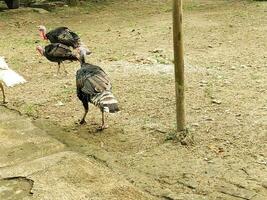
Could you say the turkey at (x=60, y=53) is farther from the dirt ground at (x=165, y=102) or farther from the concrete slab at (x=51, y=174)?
the concrete slab at (x=51, y=174)

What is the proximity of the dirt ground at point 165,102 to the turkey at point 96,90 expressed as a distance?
42cm

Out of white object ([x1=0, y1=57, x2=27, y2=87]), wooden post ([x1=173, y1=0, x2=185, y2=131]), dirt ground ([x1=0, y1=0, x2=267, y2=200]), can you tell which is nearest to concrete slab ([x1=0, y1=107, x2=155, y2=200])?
dirt ground ([x1=0, y1=0, x2=267, y2=200])

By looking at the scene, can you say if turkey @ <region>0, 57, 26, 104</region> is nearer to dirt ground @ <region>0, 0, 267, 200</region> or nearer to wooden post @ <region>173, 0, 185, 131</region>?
dirt ground @ <region>0, 0, 267, 200</region>

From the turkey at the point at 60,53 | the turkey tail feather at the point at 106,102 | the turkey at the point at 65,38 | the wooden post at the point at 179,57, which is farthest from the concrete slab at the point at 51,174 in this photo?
the turkey at the point at 65,38

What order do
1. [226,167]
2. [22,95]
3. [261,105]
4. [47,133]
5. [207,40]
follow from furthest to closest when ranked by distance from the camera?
1. [207,40]
2. [22,95]
3. [261,105]
4. [47,133]
5. [226,167]

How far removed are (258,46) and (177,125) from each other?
4215 millimetres

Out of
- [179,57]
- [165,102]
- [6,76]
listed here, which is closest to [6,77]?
[6,76]

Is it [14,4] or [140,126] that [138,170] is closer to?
[140,126]

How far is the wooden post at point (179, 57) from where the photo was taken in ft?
16.9

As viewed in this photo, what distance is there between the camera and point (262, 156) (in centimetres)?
498

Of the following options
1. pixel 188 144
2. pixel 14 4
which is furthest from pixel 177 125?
pixel 14 4

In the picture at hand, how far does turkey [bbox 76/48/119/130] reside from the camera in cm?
527

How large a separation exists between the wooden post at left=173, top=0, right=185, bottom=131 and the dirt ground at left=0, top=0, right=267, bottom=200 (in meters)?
0.26

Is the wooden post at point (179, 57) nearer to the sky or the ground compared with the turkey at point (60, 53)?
nearer to the sky
